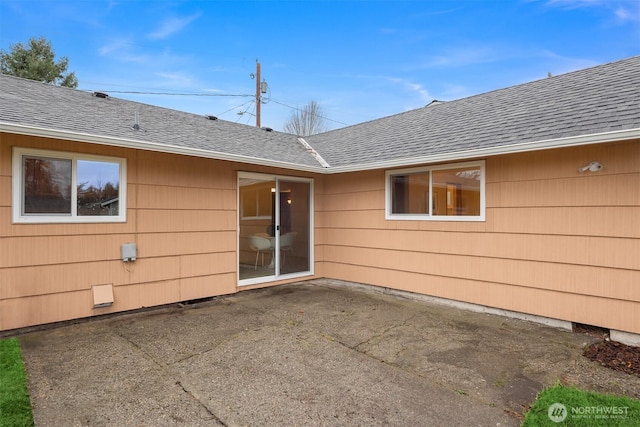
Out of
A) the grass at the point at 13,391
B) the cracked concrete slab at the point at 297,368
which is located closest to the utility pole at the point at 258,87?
the cracked concrete slab at the point at 297,368

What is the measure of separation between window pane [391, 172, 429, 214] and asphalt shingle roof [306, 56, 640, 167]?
0.46 metres

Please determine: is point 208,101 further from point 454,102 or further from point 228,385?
point 228,385

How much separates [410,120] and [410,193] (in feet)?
7.20

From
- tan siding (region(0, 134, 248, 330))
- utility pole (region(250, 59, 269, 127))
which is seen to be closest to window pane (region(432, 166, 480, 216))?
tan siding (region(0, 134, 248, 330))

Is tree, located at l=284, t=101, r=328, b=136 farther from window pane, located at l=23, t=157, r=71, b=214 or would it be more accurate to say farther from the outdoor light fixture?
the outdoor light fixture

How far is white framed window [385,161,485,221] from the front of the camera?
16.4 feet

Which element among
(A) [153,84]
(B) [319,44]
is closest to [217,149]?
(B) [319,44]

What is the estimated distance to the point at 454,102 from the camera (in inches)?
275

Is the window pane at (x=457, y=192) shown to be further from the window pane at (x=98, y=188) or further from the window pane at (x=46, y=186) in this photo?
the window pane at (x=46, y=186)

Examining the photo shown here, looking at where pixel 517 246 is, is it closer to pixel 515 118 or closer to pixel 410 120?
pixel 515 118

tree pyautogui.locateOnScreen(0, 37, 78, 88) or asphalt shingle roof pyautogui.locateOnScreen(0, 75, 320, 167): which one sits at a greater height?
tree pyautogui.locateOnScreen(0, 37, 78, 88)

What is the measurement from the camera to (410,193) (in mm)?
5793

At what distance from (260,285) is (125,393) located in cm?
361

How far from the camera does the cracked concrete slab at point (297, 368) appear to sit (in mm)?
2443
